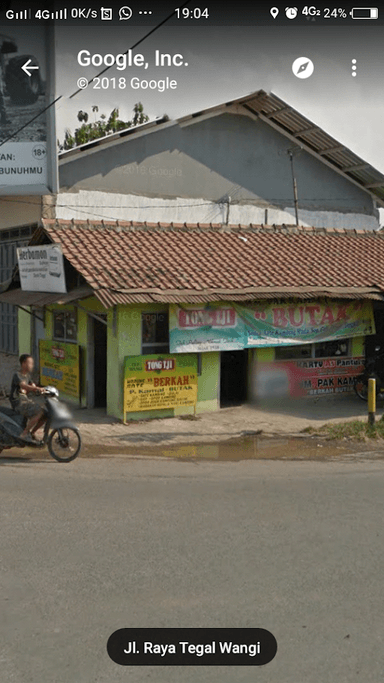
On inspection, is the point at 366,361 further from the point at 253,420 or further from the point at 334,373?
the point at 253,420

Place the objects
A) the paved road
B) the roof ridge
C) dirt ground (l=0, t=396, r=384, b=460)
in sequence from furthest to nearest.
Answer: the roof ridge
dirt ground (l=0, t=396, r=384, b=460)
the paved road

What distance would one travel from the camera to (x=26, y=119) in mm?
18969

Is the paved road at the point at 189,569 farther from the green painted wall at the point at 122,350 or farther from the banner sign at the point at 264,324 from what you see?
the banner sign at the point at 264,324

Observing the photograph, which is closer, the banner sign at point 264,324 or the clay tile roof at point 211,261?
the clay tile roof at point 211,261

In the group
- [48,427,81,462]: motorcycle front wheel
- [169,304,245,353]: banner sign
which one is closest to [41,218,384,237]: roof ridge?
[169,304,245,353]: banner sign

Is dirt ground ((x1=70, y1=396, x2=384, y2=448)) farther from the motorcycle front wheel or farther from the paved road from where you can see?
the paved road

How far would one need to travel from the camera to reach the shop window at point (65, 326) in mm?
15641

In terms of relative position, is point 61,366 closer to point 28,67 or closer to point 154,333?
point 154,333

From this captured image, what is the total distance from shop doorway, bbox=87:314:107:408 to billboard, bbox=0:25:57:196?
5331 millimetres

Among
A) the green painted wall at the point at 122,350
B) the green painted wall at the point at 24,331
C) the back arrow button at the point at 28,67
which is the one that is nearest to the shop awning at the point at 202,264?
the green painted wall at the point at 122,350

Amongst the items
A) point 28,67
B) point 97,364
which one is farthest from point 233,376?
point 28,67

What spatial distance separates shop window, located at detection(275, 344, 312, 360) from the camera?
16016 millimetres

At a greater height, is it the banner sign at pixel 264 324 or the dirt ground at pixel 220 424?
the banner sign at pixel 264 324

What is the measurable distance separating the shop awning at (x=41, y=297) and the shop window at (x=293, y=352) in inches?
183
